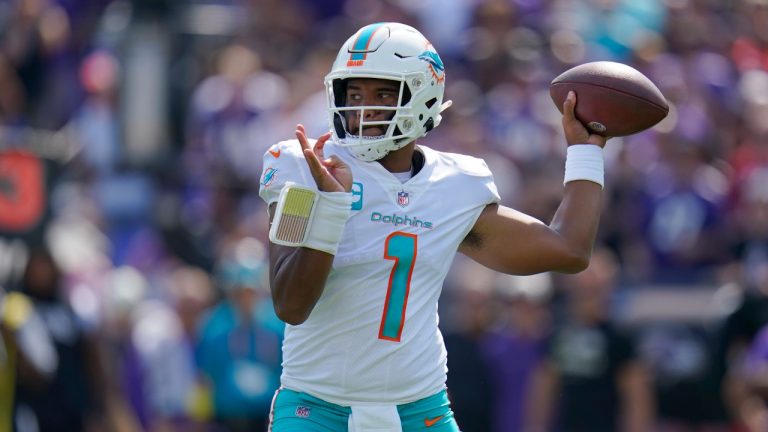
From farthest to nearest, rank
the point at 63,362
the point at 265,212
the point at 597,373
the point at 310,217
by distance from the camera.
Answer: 1. the point at 265,212
2. the point at 597,373
3. the point at 63,362
4. the point at 310,217

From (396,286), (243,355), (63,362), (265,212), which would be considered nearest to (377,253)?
(396,286)

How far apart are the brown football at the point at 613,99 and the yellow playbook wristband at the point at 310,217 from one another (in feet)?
3.42

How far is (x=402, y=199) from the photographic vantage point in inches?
168

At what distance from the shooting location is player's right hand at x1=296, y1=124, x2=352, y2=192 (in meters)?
3.92

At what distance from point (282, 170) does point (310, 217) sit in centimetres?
32

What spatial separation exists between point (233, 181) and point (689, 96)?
3502mm

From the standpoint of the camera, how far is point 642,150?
398 inches

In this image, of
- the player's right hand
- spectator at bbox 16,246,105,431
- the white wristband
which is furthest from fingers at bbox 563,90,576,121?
spectator at bbox 16,246,105,431

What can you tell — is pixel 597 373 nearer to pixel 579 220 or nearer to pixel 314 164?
pixel 579 220

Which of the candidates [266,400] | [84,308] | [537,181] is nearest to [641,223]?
[537,181]

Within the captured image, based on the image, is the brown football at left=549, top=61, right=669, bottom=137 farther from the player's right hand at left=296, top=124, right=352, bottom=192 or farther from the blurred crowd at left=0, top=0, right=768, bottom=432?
the blurred crowd at left=0, top=0, right=768, bottom=432

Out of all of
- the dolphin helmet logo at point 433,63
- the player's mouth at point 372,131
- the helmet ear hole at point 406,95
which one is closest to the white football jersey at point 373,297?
the player's mouth at point 372,131

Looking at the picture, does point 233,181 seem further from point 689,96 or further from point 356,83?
point 356,83

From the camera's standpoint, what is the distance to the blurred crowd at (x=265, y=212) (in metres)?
8.49
